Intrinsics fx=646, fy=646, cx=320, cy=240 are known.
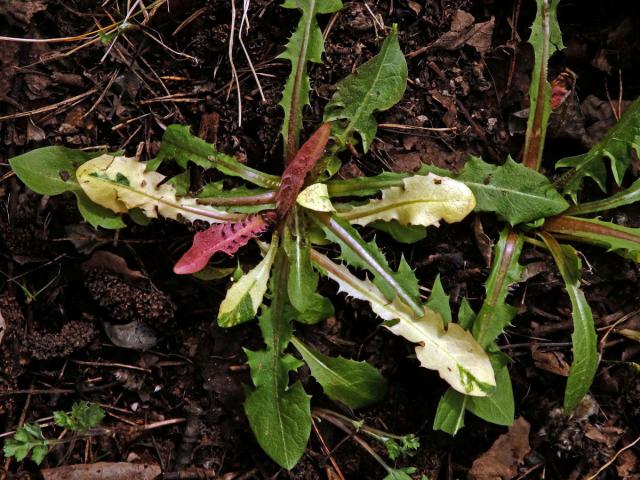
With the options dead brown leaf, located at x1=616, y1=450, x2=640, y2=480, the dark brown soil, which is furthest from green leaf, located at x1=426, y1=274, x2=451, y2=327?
dead brown leaf, located at x1=616, y1=450, x2=640, y2=480

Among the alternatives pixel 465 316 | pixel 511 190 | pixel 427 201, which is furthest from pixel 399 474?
pixel 511 190

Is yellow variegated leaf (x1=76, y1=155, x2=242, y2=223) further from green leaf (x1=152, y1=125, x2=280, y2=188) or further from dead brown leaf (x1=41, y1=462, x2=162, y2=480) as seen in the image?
dead brown leaf (x1=41, y1=462, x2=162, y2=480)

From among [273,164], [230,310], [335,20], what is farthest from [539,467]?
[335,20]

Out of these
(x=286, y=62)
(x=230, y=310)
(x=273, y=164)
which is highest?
(x=286, y=62)

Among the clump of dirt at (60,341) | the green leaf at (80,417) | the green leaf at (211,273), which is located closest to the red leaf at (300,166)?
the green leaf at (211,273)

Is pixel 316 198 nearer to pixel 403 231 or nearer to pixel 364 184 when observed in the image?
pixel 364 184

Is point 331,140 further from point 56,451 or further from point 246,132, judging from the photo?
point 56,451

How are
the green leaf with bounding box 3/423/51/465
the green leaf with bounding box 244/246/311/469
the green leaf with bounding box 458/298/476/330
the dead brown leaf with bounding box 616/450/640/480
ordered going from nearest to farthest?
the green leaf with bounding box 3/423/51/465
the green leaf with bounding box 244/246/311/469
the green leaf with bounding box 458/298/476/330
the dead brown leaf with bounding box 616/450/640/480
